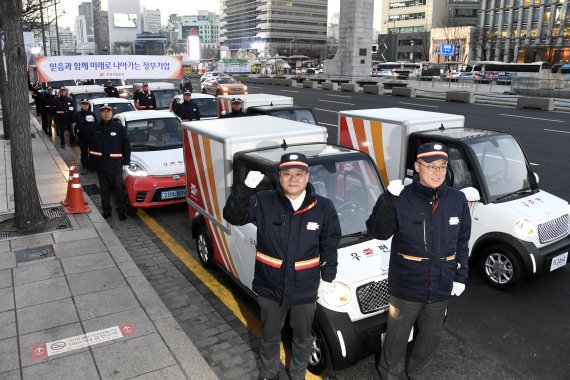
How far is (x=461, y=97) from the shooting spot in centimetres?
3173

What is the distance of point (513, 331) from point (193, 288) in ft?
12.1

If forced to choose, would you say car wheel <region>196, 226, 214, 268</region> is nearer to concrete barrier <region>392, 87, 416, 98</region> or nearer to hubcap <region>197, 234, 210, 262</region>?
hubcap <region>197, 234, 210, 262</region>

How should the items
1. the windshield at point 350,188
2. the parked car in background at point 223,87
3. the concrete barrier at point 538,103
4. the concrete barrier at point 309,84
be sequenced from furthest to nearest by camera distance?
the concrete barrier at point 309,84 → the parked car in background at point 223,87 → the concrete barrier at point 538,103 → the windshield at point 350,188

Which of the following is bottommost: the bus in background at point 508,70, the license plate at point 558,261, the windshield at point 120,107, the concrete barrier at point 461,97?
the license plate at point 558,261

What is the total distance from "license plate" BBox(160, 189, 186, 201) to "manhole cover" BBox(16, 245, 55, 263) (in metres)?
2.16

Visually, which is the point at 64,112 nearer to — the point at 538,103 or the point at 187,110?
the point at 187,110

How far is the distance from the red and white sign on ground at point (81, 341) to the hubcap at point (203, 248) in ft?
5.55

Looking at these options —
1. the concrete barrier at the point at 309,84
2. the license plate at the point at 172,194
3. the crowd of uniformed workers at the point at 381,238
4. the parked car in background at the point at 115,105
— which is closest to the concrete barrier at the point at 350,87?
the concrete barrier at the point at 309,84

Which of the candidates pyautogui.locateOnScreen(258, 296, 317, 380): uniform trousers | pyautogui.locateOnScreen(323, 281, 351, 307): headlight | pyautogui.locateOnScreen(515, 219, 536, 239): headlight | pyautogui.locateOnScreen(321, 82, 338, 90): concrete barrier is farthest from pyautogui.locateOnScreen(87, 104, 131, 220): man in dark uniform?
→ pyautogui.locateOnScreen(321, 82, 338, 90): concrete barrier

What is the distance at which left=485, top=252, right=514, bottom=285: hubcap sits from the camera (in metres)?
5.75

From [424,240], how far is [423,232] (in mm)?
60

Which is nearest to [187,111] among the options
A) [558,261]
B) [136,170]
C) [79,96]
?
[79,96]

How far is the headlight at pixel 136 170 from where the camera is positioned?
27.6ft

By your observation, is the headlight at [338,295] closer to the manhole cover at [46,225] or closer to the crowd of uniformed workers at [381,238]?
the crowd of uniformed workers at [381,238]
